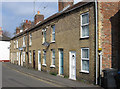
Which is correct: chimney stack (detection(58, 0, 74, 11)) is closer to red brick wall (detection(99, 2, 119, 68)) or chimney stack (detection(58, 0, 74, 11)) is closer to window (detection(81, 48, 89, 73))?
red brick wall (detection(99, 2, 119, 68))

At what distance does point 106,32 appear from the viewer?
38.9 feet

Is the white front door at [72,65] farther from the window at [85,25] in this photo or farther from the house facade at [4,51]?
the house facade at [4,51]

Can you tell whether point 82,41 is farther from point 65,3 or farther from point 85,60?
point 65,3

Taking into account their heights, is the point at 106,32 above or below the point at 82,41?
above

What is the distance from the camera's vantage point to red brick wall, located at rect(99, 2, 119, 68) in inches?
459

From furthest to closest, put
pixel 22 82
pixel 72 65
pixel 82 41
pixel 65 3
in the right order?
pixel 65 3 < pixel 72 65 < pixel 82 41 < pixel 22 82

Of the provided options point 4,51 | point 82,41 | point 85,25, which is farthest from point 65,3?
point 4,51

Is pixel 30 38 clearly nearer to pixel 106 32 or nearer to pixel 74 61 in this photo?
pixel 74 61

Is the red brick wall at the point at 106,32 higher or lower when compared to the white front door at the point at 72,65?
higher

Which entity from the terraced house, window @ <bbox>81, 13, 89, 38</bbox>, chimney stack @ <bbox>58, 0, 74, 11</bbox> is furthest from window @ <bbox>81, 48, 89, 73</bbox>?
chimney stack @ <bbox>58, 0, 74, 11</bbox>

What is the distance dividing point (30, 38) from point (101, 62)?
17173mm

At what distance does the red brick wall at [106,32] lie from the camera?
11.7m

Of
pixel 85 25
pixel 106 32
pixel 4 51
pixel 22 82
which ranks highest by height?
pixel 85 25

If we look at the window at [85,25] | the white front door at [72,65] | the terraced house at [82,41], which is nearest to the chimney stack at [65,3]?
the terraced house at [82,41]
